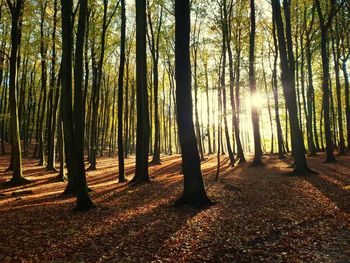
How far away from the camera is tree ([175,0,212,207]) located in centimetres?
908

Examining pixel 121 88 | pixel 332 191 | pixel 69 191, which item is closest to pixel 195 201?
pixel 332 191

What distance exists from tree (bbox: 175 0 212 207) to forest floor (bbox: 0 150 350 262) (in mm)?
632

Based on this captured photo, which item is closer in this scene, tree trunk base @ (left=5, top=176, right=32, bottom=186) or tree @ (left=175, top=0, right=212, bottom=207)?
tree @ (left=175, top=0, right=212, bottom=207)

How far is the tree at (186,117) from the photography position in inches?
357

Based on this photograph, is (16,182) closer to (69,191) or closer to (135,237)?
(69,191)

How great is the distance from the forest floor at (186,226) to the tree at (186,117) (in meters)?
0.63

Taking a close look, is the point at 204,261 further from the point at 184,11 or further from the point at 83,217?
the point at 184,11

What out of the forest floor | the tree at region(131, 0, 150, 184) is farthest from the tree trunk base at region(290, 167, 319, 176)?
the tree at region(131, 0, 150, 184)

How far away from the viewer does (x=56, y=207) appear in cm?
974

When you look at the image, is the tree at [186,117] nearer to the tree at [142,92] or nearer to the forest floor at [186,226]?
the forest floor at [186,226]

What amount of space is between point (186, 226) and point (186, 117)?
3.49 meters

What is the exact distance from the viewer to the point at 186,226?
7.19m

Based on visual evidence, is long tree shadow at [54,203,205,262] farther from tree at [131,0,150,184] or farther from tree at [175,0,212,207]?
tree at [131,0,150,184]

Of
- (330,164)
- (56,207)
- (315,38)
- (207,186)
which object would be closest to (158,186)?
(207,186)
